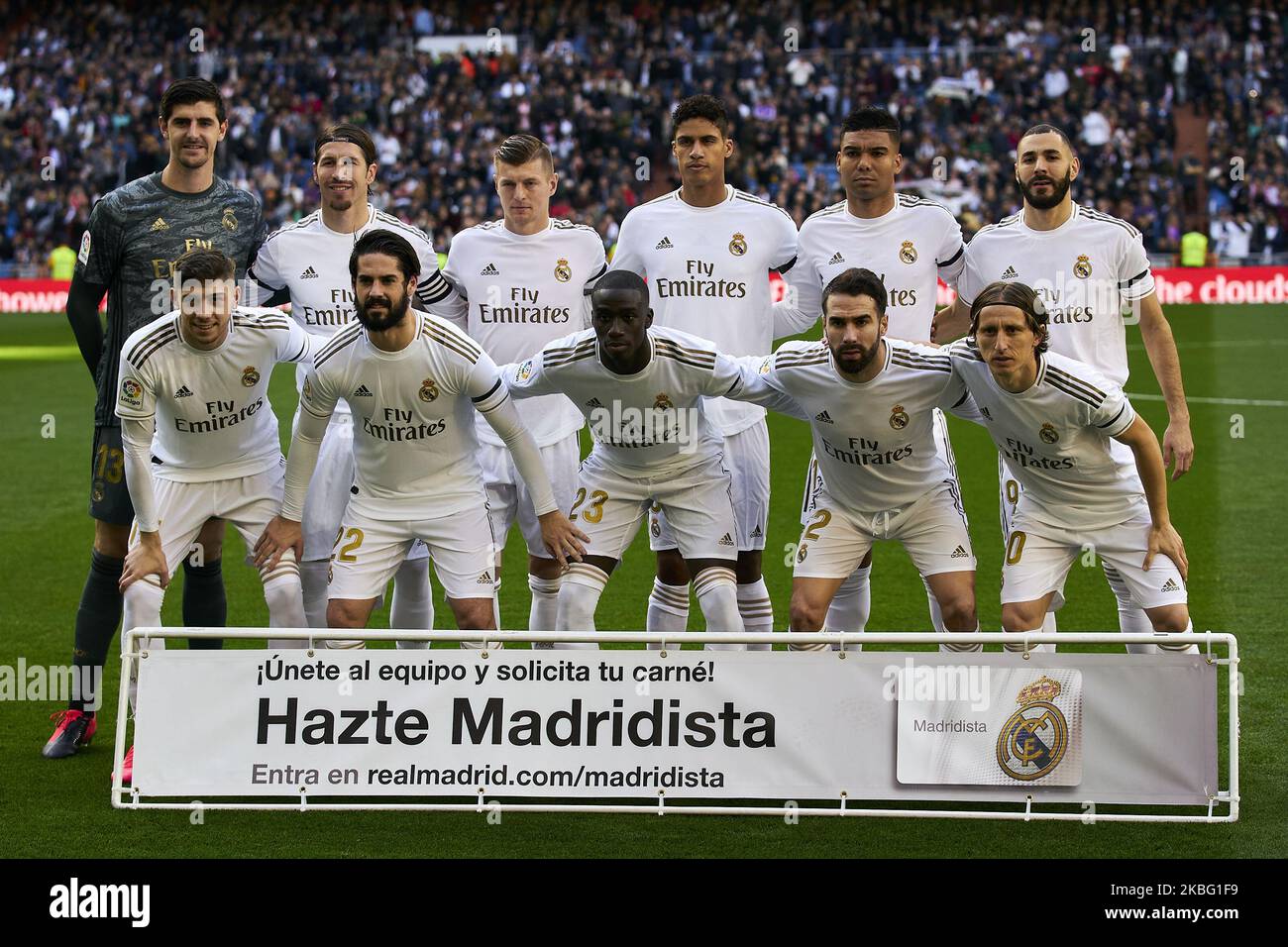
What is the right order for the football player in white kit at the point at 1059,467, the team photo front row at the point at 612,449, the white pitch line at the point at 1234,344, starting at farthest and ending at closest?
the white pitch line at the point at 1234,344 < the team photo front row at the point at 612,449 < the football player in white kit at the point at 1059,467

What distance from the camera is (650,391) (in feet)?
19.4

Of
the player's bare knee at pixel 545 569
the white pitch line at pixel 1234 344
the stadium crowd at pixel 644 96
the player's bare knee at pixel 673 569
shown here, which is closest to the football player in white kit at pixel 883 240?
the player's bare knee at pixel 673 569

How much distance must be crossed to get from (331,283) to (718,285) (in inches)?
63.7

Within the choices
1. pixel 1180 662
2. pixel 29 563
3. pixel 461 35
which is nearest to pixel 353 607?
pixel 1180 662

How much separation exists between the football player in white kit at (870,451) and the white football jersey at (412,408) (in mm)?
1144

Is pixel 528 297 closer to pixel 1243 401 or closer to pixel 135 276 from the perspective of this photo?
pixel 135 276

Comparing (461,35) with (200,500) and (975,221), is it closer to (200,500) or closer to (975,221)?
(975,221)

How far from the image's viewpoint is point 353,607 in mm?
5777

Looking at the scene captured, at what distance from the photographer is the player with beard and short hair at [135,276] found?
6191mm

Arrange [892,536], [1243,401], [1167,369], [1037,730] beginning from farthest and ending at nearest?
[1243,401] → [1167,369] → [892,536] → [1037,730]

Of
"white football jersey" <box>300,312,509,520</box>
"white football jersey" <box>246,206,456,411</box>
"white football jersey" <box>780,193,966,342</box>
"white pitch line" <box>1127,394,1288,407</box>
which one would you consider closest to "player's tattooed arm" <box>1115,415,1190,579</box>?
"white football jersey" <box>780,193,966,342</box>

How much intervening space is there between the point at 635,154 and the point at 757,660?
26636mm

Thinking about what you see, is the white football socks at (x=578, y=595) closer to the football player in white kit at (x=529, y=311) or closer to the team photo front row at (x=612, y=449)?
the team photo front row at (x=612, y=449)

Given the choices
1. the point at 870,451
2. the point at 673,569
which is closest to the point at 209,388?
the point at 673,569
